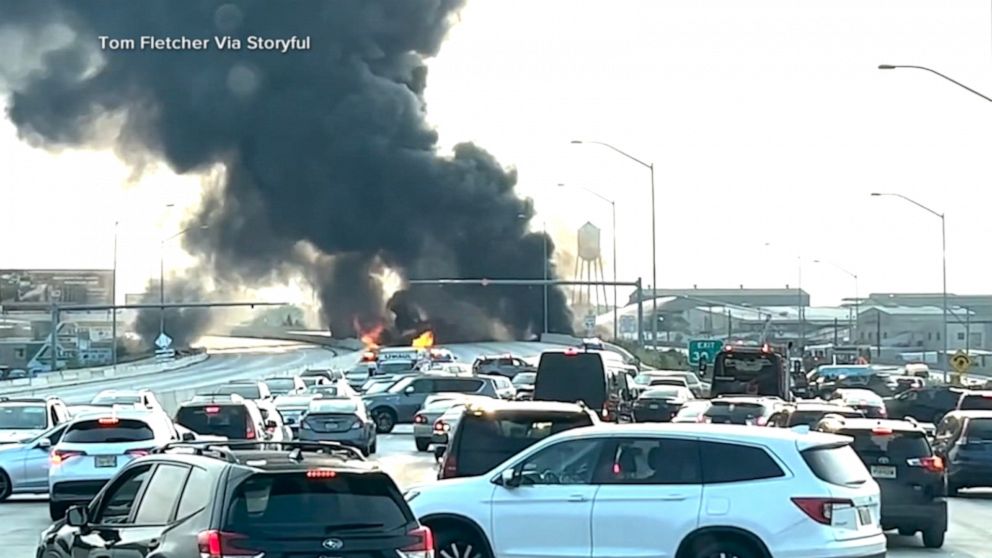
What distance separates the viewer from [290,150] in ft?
319

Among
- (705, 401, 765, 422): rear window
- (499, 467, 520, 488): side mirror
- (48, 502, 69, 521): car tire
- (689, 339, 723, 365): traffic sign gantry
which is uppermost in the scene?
(689, 339, 723, 365): traffic sign gantry

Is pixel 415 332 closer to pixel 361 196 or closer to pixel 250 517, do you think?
pixel 361 196

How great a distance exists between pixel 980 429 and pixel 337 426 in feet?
43.6

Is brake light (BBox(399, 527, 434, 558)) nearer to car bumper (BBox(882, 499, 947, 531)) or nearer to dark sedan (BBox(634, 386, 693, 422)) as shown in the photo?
car bumper (BBox(882, 499, 947, 531))

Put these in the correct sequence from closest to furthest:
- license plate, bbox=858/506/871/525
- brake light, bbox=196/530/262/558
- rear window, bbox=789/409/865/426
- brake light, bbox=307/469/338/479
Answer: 1. brake light, bbox=196/530/262/558
2. brake light, bbox=307/469/338/479
3. license plate, bbox=858/506/871/525
4. rear window, bbox=789/409/865/426

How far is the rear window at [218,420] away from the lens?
28.1 meters

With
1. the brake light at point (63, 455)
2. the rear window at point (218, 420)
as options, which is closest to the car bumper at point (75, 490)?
the brake light at point (63, 455)

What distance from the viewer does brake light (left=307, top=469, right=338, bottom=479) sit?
9734 mm

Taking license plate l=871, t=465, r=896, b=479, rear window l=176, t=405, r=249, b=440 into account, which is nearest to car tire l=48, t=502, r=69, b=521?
rear window l=176, t=405, r=249, b=440

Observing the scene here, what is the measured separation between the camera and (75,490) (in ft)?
68.1

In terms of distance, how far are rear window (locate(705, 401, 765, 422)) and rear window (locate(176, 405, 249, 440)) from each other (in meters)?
8.32

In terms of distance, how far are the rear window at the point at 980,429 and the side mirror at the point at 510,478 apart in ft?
51.0

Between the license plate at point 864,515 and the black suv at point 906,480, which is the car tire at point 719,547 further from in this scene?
the black suv at point 906,480

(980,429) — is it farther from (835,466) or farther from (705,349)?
(705,349)
